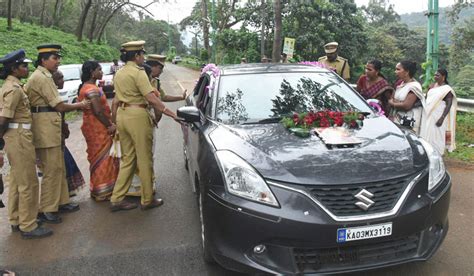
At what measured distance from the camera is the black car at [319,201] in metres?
2.63

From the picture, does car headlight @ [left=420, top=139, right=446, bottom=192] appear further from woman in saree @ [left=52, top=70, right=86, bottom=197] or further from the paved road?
woman in saree @ [left=52, top=70, right=86, bottom=197]

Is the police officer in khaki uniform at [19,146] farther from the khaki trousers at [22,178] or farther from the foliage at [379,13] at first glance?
the foliage at [379,13]

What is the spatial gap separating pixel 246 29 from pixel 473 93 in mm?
13680

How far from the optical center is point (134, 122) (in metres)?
4.43

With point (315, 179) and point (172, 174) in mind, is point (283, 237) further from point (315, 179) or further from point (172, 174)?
point (172, 174)

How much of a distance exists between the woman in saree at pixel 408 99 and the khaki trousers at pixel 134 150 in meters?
3.00

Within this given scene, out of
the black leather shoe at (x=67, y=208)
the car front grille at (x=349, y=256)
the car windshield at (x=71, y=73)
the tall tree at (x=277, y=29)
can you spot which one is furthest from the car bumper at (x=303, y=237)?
the car windshield at (x=71, y=73)

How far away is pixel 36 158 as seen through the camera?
441 centimetres

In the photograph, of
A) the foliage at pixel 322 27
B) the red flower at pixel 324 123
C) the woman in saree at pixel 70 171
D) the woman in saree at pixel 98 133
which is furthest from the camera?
the foliage at pixel 322 27

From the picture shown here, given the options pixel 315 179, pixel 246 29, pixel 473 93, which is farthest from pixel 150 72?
pixel 246 29

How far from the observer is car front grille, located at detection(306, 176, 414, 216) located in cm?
265

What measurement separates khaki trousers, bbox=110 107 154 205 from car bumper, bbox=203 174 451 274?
186cm

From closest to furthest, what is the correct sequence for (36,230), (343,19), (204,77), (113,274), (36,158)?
1. (113,274)
2. (36,230)
3. (36,158)
4. (204,77)
5. (343,19)

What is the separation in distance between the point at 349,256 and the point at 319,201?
44cm
